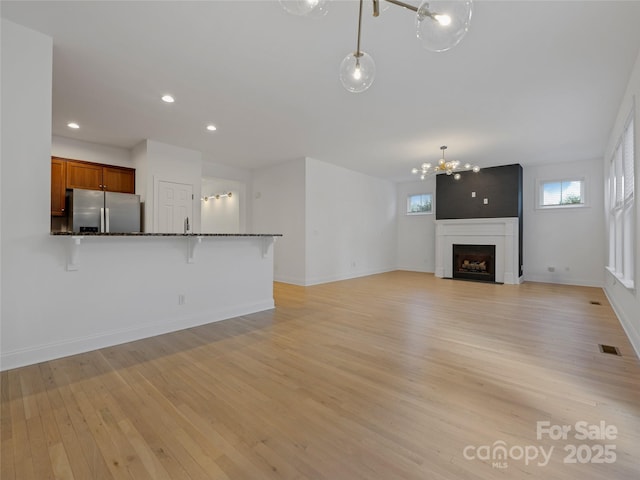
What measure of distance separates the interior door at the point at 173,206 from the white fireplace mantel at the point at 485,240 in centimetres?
641

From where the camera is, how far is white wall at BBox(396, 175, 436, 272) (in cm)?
901

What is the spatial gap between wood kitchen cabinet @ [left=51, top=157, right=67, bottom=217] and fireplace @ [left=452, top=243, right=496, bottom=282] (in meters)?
8.64

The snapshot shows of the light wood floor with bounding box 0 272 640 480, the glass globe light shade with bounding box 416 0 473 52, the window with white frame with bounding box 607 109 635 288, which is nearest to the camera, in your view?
the glass globe light shade with bounding box 416 0 473 52

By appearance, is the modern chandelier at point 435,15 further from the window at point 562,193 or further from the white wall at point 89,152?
the window at point 562,193

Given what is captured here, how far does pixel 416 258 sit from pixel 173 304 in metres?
7.69

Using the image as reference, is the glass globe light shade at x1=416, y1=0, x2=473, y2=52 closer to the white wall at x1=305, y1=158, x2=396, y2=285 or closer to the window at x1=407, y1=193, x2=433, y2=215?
the white wall at x1=305, y1=158, x2=396, y2=285

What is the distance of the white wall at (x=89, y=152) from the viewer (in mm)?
5121

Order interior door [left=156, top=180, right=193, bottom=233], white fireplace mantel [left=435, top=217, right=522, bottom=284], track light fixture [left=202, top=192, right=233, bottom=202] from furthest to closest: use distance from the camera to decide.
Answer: track light fixture [left=202, top=192, right=233, bottom=202] < white fireplace mantel [left=435, top=217, right=522, bottom=284] < interior door [left=156, top=180, right=193, bottom=233]

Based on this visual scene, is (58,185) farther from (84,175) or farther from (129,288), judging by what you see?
(129,288)

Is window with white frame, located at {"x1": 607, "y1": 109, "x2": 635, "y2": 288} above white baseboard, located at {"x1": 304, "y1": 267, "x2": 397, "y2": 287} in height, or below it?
above

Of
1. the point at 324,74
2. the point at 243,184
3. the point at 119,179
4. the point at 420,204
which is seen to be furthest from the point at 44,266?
the point at 420,204

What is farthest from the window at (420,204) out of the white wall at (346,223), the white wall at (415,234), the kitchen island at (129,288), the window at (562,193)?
the kitchen island at (129,288)

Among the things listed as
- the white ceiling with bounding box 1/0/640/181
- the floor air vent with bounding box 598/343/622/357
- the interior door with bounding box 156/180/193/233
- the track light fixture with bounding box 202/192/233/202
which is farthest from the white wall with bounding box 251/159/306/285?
the floor air vent with bounding box 598/343/622/357

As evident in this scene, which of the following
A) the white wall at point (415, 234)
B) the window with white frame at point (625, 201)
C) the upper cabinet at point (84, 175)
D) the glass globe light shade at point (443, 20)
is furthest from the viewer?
the white wall at point (415, 234)
